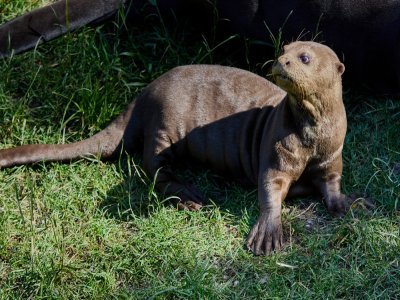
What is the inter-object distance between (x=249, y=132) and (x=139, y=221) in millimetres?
703

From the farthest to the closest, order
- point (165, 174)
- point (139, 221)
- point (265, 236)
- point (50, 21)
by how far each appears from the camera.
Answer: point (50, 21), point (165, 174), point (139, 221), point (265, 236)

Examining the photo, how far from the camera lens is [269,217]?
173 inches

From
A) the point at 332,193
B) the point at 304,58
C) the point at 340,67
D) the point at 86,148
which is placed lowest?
the point at 332,193

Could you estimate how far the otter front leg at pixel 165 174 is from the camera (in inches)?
183

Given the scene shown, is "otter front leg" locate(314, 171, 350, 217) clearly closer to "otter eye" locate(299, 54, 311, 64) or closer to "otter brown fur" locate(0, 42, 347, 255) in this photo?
"otter brown fur" locate(0, 42, 347, 255)

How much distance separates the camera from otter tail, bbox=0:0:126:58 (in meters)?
5.50

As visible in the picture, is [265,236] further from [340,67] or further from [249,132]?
[340,67]

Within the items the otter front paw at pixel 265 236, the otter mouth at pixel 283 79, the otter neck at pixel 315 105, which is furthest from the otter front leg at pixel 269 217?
the otter mouth at pixel 283 79

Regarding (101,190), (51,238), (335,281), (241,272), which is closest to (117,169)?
(101,190)

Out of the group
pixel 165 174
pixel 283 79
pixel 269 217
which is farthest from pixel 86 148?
pixel 283 79

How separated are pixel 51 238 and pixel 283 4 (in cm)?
192

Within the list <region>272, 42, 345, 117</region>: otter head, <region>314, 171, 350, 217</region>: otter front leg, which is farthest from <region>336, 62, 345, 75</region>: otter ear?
<region>314, 171, 350, 217</region>: otter front leg

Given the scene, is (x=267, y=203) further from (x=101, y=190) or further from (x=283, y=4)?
(x=283, y=4)

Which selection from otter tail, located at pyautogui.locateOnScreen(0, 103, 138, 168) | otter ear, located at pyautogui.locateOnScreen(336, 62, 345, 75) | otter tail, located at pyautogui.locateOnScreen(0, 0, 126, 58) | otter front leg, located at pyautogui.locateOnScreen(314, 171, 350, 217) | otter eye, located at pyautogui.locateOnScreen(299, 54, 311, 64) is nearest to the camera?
otter eye, located at pyautogui.locateOnScreen(299, 54, 311, 64)
